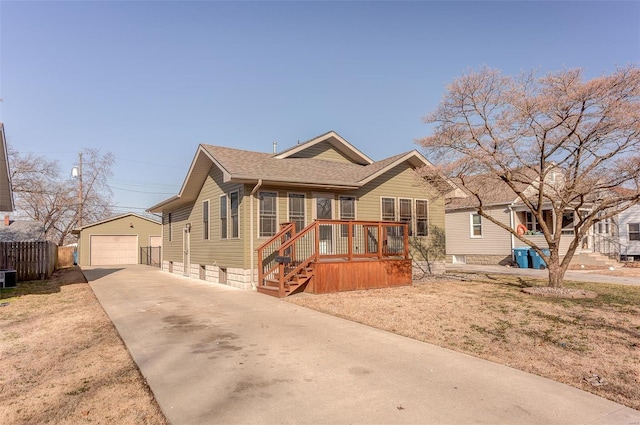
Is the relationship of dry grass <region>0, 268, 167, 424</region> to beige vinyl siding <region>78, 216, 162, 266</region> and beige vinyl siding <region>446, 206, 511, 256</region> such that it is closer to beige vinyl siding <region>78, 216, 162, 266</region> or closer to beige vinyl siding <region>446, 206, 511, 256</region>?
beige vinyl siding <region>446, 206, 511, 256</region>

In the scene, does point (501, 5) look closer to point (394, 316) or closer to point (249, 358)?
point (394, 316)

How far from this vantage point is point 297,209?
12695 millimetres

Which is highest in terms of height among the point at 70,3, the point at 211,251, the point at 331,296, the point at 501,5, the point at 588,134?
the point at 501,5

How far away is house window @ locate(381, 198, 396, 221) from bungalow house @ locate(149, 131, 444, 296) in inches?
1.5

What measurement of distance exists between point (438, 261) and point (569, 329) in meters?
9.50

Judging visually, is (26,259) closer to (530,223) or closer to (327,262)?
(327,262)

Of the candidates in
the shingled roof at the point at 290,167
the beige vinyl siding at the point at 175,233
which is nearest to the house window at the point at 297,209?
the shingled roof at the point at 290,167

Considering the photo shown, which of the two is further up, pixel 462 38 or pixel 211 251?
pixel 462 38

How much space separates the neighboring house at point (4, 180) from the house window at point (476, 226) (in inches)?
840

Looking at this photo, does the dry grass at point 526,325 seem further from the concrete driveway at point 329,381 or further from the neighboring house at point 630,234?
the neighboring house at point 630,234

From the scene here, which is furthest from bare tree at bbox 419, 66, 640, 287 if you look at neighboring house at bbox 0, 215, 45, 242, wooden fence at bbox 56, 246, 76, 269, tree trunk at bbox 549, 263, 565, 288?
wooden fence at bbox 56, 246, 76, 269

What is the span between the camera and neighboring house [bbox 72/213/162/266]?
2972cm

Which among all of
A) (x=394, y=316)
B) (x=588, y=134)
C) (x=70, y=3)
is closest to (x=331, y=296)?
(x=394, y=316)

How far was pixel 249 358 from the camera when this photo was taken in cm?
495
